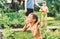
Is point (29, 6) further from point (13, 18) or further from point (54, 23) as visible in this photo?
point (54, 23)

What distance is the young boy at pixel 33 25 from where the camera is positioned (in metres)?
4.30

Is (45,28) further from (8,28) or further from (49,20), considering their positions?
(8,28)

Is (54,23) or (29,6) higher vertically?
(29,6)

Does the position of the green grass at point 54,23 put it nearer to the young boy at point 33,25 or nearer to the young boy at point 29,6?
the young boy at point 33,25

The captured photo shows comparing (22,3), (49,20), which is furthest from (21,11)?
(49,20)

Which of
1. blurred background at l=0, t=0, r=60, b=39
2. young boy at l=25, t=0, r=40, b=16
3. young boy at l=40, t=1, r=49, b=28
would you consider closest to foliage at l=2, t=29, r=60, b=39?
→ blurred background at l=0, t=0, r=60, b=39

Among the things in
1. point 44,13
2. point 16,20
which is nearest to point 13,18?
point 16,20

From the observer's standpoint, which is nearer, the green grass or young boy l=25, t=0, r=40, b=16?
young boy l=25, t=0, r=40, b=16

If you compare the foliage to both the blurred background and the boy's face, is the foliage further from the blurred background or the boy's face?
the boy's face

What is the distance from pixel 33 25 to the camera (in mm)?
4344

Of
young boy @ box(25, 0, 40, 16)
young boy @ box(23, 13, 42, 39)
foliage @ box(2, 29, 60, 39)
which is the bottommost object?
foliage @ box(2, 29, 60, 39)

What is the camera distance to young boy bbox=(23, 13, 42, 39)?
169 inches

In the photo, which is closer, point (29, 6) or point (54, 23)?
point (29, 6)

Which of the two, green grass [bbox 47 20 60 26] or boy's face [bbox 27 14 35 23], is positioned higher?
boy's face [bbox 27 14 35 23]
